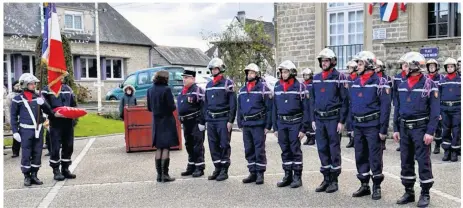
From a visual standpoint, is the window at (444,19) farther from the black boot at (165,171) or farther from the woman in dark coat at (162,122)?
the black boot at (165,171)

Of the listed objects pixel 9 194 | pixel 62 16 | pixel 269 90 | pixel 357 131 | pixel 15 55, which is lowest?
pixel 9 194

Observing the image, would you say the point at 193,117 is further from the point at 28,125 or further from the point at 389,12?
the point at 389,12

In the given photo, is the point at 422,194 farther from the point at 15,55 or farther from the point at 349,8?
the point at 15,55

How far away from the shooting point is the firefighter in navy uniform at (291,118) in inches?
323

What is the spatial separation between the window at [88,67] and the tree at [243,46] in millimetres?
7611

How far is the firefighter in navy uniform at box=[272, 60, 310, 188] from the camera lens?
8.20 metres

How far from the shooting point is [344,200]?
730 cm

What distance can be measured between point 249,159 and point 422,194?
2.86 meters

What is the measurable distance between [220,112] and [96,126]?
10.3 meters

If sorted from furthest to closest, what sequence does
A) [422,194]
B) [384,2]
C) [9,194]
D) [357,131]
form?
[384,2], [9,194], [357,131], [422,194]

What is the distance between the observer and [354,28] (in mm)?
18203

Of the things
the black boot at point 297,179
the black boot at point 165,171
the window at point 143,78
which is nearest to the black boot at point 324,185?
the black boot at point 297,179

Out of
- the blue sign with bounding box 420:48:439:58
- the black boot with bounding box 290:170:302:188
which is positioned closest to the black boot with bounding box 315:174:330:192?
the black boot with bounding box 290:170:302:188

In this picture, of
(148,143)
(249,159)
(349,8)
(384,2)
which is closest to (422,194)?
(249,159)
